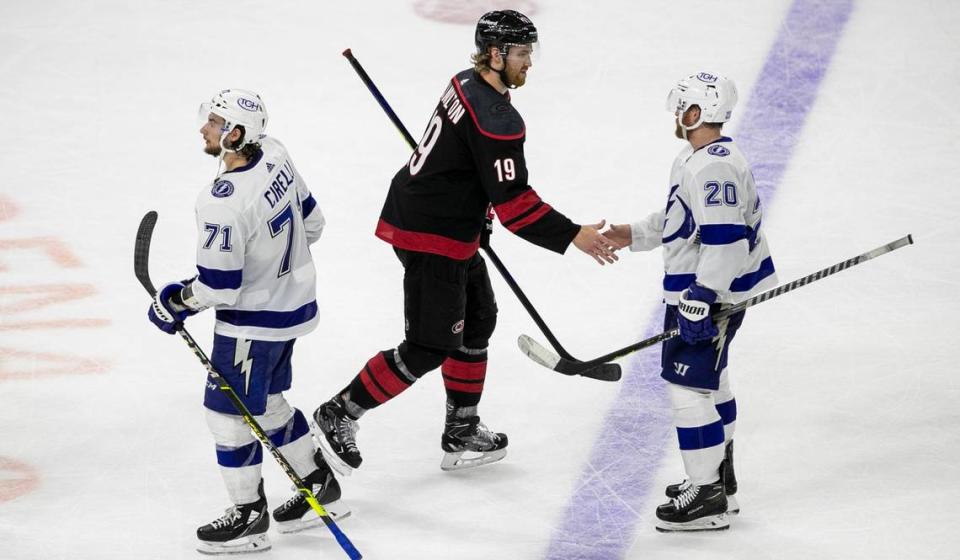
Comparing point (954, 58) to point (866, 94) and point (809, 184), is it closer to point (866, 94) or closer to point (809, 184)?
point (866, 94)

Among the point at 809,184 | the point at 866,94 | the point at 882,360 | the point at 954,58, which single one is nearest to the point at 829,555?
the point at 882,360

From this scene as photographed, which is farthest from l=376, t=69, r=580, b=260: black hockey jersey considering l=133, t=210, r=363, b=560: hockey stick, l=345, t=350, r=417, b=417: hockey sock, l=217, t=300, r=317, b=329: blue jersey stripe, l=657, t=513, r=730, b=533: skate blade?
l=657, t=513, r=730, b=533: skate blade

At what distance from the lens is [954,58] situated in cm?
683

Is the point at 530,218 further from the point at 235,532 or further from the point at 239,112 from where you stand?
the point at 235,532

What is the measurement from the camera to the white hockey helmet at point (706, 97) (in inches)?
141

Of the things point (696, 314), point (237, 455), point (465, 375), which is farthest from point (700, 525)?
point (237, 455)

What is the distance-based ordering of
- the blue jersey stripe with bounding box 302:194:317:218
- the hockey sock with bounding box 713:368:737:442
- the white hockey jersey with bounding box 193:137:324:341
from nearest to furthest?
1. the white hockey jersey with bounding box 193:137:324:341
2. the blue jersey stripe with bounding box 302:194:317:218
3. the hockey sock with bounding box 713:368:737:442

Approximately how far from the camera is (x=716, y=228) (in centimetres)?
353

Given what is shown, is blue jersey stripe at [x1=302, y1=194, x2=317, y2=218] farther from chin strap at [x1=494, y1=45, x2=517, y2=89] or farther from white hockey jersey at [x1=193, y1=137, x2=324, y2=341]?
chin strap at [x1=494, y1=45, x2=517, y2=89]

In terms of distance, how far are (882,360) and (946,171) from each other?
5.17ft

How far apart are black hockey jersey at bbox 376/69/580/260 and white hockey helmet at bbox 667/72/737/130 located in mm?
442

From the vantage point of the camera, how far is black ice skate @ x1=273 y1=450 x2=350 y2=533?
3.85 metres

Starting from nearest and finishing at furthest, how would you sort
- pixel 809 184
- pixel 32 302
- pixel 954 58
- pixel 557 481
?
pixel 557 481 → pixel 32 302 → pixel 809 184 → pixel 954 58

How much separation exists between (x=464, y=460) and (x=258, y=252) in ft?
3.42
